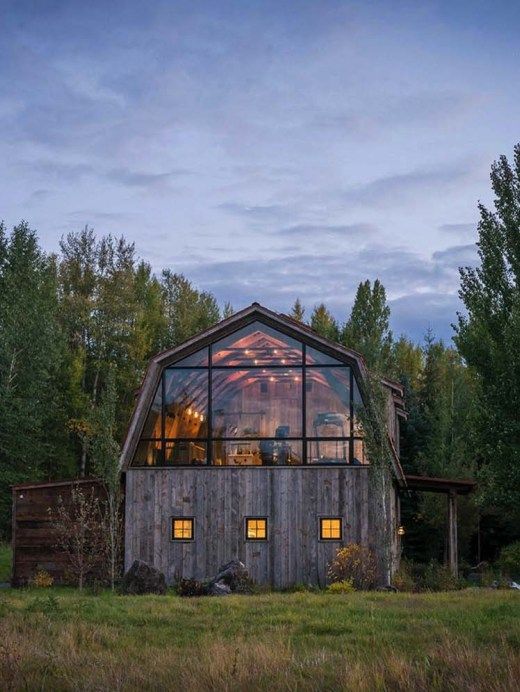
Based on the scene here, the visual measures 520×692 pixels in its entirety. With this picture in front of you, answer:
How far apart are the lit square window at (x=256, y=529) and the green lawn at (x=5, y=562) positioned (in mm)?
Result: 7722

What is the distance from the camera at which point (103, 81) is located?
18.5 m

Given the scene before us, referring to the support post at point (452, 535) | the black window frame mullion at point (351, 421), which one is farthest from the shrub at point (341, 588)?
the support post at point (452, 535)

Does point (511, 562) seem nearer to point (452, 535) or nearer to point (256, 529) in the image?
point (452, 535)

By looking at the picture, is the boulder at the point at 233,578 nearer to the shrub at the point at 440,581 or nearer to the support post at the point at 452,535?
the shrub at the point at 440,581

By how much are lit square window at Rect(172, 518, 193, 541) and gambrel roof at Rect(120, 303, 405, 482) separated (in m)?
2.11

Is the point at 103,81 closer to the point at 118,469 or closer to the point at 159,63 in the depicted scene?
the point at 159,63

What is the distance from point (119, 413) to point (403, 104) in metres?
26.2

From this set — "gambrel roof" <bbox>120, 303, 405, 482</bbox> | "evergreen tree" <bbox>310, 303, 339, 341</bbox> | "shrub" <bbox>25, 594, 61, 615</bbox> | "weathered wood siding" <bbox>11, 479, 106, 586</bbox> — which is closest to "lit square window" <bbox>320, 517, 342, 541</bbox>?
"gambrel roof" <bbox>120, 303, 405, 482</bbox>

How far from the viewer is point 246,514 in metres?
26.4

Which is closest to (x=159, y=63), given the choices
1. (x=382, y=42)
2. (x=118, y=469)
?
(x=382, y=42)

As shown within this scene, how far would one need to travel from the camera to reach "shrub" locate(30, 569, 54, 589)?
85.4 ft

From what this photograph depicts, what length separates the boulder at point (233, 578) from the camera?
22.6 meters

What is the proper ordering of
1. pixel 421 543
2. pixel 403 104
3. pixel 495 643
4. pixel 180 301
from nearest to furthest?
pixel 495 643 → pixel 403 104 → pixel 421 543 → pixel 180 301

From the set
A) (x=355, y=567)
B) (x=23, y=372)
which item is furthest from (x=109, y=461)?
(x=23, y=372)
